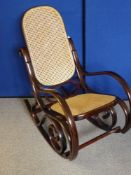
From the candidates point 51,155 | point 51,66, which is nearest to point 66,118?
point 51,155

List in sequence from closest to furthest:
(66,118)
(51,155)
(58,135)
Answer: (66,118) < (58,135) < (51,155)

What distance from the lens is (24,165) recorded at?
6.04ft

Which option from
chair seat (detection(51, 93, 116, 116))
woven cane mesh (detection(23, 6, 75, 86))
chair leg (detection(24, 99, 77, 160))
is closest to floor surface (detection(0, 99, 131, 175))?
chair leg (detection(24, 99, 77, 160))

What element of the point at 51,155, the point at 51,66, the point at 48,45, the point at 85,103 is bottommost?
the point at 51,155

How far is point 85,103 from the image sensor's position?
1.93 m

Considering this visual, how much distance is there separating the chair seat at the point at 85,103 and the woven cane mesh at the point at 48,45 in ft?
0.90

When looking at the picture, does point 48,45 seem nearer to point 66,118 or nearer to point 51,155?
point 66,118

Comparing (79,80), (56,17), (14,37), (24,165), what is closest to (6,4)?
(14,37)

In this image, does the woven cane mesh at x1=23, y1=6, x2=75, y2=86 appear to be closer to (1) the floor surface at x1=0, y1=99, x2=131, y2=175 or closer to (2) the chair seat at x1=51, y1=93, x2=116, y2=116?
(2) the chair seat at x1=51, y1=93, x2=116, y2=116

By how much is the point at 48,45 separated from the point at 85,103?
2.07ft

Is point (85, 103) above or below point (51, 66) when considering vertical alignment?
below

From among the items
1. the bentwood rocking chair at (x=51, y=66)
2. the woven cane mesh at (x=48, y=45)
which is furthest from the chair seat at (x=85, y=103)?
the woven cane mesh at (x=48, y=45)

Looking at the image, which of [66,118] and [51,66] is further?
[51,66]

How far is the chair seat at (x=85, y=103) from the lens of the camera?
1817mm
